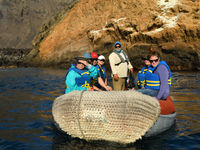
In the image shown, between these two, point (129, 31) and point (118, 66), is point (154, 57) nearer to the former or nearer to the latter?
point (118, 66)

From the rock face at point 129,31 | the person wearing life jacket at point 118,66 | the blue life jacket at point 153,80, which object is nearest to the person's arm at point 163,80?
the blue life jacket at point 153,80

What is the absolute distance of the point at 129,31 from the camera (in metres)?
24.8

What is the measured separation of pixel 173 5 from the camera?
79.4 feet

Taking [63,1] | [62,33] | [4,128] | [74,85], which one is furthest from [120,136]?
[63,1]

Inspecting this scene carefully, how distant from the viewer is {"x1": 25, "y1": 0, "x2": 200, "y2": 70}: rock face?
875 inches

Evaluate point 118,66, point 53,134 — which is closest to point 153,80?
point 118,66

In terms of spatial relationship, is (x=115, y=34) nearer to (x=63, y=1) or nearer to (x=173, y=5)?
(x=173, y=5)

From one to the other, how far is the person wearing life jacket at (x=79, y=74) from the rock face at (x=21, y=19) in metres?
133

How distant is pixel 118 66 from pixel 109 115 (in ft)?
11.8

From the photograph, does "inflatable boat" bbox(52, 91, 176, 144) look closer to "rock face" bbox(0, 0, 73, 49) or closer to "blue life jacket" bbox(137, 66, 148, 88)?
"blue life jacket" bbox(137, 66, 148, 88)

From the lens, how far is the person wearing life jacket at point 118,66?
802cm

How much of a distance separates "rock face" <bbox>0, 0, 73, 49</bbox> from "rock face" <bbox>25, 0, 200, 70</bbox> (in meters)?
105

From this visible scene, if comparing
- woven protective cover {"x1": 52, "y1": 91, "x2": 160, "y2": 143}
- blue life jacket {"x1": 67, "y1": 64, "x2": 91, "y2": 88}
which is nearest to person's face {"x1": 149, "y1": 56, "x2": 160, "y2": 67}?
woven protective cover {"x1": 52, "y1": 91, "x2": 160, "y2": 143}

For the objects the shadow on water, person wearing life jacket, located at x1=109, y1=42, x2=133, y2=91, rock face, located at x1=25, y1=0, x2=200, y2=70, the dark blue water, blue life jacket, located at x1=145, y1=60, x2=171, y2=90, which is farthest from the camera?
rock face, located at x1=25, y1=0, x2=200, y2=70
